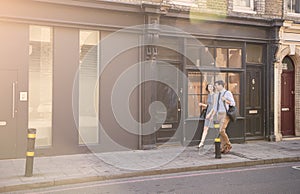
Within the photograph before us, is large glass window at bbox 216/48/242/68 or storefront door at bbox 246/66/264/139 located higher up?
large glass window at bbox 216/48/242/68

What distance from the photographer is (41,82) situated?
1003cm

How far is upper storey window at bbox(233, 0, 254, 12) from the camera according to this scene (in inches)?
508

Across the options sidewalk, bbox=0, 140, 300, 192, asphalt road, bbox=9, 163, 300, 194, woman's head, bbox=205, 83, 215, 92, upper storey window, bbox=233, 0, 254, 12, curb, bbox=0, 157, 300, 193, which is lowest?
asphalt road, bbox=9, 163, 300, 194

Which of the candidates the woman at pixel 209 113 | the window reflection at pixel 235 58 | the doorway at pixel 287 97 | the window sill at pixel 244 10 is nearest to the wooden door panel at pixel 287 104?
the doorway at pixel 287 97

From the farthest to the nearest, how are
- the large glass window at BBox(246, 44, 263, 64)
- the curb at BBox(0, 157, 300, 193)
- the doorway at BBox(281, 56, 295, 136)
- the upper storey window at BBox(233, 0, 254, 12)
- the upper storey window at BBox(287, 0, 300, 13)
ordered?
the upper storey window at BBox(287, 0, 300, 13) < the doorway at BBox(281, 56, 295, 136) < the large glass window at BBox(246, 44, 263, 64) < the upper storey window at BBox(233, 0, 254, 12) < the curb at BBox(0, 157, 300, 193)

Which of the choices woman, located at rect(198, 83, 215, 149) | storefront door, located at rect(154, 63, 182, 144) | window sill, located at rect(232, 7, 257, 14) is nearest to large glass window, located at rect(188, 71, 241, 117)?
storefront door, located at rect(154, 63, 182, 144)

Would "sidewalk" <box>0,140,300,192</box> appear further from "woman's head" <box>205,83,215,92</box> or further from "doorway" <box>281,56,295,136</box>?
"doorway" <box>281,56,295,136</box>

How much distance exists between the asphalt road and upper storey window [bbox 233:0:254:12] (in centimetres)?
624

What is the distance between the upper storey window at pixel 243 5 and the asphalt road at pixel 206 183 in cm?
624

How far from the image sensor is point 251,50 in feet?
43.5

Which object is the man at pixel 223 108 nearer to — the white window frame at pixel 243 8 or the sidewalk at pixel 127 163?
the sidewalk at pixel 127 163

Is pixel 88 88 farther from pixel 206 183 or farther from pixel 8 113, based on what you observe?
pixel 206 183

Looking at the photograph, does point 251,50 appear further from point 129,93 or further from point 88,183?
point 88,183

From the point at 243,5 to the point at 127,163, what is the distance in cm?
731
